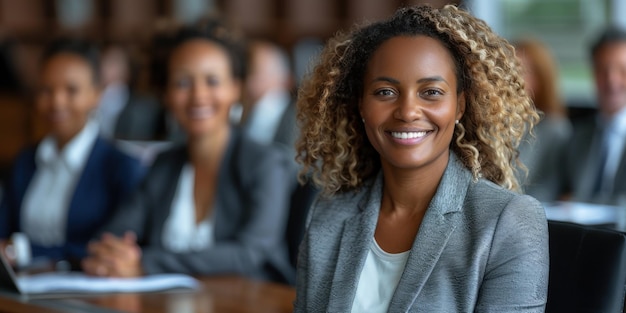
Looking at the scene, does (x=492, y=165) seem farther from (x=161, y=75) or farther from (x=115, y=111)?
(x=115, y=111)

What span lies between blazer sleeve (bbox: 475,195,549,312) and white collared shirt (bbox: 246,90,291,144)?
16.1 feet

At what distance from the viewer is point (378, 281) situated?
1.80 meters

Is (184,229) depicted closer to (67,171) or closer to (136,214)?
(136,214)

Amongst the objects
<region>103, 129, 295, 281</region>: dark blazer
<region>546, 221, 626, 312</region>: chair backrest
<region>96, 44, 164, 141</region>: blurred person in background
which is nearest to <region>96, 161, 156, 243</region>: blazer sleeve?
<region>103, 129, 295, 281</region>: dark blazer

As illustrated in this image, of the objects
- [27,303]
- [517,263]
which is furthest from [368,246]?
[27,303]

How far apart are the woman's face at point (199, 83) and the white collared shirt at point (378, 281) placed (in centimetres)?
150

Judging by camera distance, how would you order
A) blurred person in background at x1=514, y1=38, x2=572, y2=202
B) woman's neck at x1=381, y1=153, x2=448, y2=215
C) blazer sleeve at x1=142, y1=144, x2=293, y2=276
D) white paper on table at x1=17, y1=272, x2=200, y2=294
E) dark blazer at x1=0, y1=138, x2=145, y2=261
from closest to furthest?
woman's neck at x1=381, y1=153, x2=448, y2=215 < white paper on table at x1=17, y1=272, x2=200, y2=294 < blazer sleeve at x1=142, y1=144, x2=293, y2=276 < dark blazer at x1=0, y1=138, x2=145, y2=261 < blurred person in background at x1=514, y1=38, x2=572, y2=202

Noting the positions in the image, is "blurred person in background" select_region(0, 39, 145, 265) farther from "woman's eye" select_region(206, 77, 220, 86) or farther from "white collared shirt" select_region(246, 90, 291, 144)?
"white collared shirt" select_region(246, 90, 291, 144)

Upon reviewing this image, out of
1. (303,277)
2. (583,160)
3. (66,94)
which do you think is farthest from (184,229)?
(583,160)

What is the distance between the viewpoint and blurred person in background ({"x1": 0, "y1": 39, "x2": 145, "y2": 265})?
348 centimetres

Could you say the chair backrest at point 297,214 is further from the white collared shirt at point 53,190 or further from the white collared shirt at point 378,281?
the white collared shirt at point 378,281

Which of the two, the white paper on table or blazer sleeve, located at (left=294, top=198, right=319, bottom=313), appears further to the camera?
the white paper on table

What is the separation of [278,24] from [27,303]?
21.1 ft

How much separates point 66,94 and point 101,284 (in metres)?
1.38
